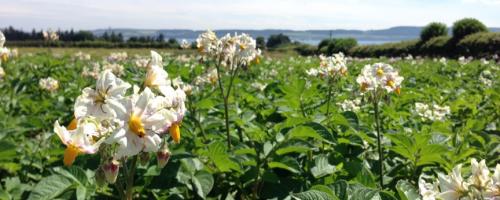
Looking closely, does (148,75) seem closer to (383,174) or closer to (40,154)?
(383,174)

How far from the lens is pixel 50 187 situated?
241cm

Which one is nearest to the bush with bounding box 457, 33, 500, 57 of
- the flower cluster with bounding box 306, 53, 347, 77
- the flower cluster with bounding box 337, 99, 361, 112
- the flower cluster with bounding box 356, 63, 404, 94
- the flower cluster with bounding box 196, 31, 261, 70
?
the flower cluster with bounding box 306, 53, 347, 77

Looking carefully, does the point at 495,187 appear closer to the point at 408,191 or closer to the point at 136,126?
the point at 408,191

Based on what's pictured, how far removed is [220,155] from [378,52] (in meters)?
30.3

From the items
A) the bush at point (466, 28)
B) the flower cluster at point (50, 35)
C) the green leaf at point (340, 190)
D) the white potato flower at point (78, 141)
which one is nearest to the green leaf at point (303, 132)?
the green leaf at point (340, 190)

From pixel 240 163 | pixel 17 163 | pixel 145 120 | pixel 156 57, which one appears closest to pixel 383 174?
pixel 240 163

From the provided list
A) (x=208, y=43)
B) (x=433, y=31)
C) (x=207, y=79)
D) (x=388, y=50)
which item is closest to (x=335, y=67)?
(x=208, y=43)

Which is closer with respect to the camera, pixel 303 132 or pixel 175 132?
pixel 175 132

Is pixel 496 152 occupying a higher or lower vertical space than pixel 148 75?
lower

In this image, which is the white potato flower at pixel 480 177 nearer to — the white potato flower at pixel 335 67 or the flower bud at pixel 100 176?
the flower bud at pixel 100 176

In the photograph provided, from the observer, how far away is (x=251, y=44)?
13.1 ft

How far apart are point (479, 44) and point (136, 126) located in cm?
2439

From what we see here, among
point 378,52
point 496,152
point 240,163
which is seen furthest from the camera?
point 378,52

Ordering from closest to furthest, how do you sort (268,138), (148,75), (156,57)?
(148,75)
(156,57)
(268,138)
